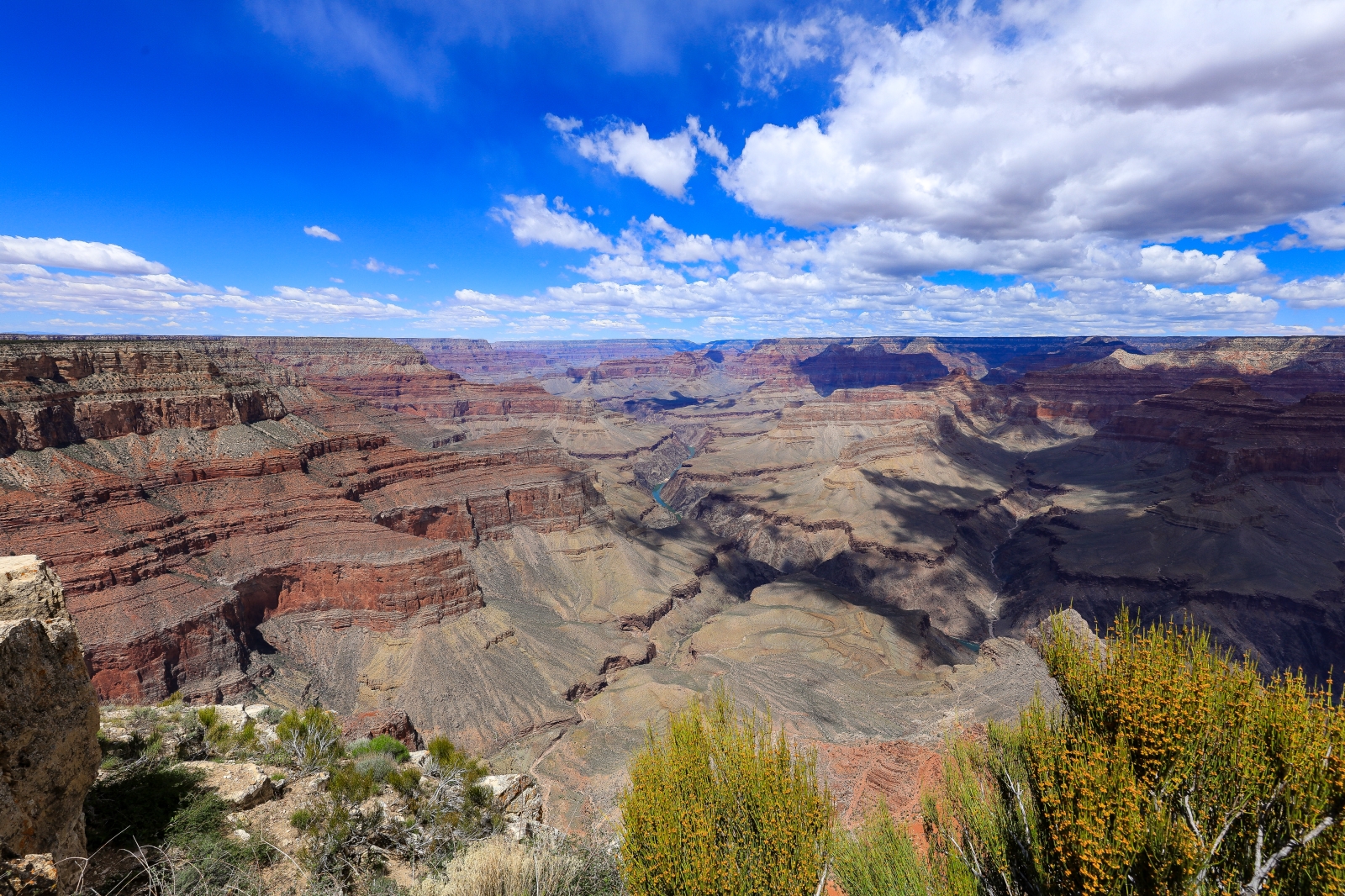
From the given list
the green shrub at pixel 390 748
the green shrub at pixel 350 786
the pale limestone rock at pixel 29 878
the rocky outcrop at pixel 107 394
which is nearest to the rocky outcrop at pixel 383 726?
the green shrub at pixel 390 748

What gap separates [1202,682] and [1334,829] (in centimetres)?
277

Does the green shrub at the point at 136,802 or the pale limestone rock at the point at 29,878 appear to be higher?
the pale limestone rock at the point at 29,878

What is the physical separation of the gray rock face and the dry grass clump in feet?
19.9

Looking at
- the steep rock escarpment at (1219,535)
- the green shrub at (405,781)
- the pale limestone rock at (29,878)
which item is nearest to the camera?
the pale limestone rock at (29,878)

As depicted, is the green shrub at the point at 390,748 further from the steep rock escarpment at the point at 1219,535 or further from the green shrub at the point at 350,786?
the steep rock escarpment at the point at 1219,535

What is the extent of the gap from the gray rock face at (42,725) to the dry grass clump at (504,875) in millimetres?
6061

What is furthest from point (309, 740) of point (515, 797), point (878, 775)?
point (878, 775)

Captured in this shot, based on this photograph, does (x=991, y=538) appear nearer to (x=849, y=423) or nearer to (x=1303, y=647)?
(x=1303, y=647)

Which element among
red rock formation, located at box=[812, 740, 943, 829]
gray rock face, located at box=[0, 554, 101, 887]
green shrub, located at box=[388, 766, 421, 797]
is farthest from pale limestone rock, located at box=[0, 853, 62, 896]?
red rock formation, located at box=[812, 740, 943, 829]

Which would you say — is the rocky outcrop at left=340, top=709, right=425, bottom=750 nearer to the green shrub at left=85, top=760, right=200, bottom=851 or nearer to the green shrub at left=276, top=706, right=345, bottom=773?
the green shrub at left=276, top=706, right=345, bottom=773

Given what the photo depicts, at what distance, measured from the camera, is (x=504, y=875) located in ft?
38.6

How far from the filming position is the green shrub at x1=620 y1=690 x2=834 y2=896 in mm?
10898

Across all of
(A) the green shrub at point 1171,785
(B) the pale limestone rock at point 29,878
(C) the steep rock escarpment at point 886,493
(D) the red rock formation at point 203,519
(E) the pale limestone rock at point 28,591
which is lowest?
(C) the steep rock escarpment at point 886,493

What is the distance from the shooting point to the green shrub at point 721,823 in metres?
10.9
